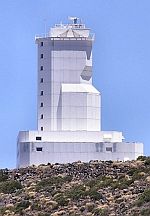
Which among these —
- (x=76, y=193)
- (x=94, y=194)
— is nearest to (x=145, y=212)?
(x=94, y=194)

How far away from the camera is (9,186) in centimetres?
4675

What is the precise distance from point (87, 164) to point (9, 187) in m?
3.60

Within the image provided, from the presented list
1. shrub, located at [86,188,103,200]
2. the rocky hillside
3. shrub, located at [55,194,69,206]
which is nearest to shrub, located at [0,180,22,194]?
the rocky hillside

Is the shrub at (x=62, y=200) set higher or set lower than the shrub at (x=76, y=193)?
lower

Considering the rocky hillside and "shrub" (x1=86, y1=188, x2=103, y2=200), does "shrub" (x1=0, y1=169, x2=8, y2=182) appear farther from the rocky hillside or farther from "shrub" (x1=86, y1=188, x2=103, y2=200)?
"shrub" (x1=86, y1=188, x2=103, y2=200)

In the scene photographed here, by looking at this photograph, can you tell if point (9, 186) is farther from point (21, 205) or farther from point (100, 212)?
point (100, 212)

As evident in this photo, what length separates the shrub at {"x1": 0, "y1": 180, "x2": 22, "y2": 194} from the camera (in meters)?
46.5

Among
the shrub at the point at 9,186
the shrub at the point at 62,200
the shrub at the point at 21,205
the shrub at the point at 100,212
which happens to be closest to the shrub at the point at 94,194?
the shrub at the point at 62,200

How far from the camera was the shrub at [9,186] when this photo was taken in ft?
153

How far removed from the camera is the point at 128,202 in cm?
3972

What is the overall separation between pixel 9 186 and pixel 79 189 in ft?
15.3

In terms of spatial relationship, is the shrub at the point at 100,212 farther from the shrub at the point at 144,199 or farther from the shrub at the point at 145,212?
the shrub at the point at 145,212

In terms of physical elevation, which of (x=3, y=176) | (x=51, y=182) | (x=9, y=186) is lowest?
(x=9, y=186)

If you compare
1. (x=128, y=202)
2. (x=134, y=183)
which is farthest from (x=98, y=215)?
(x=134, y=183)
